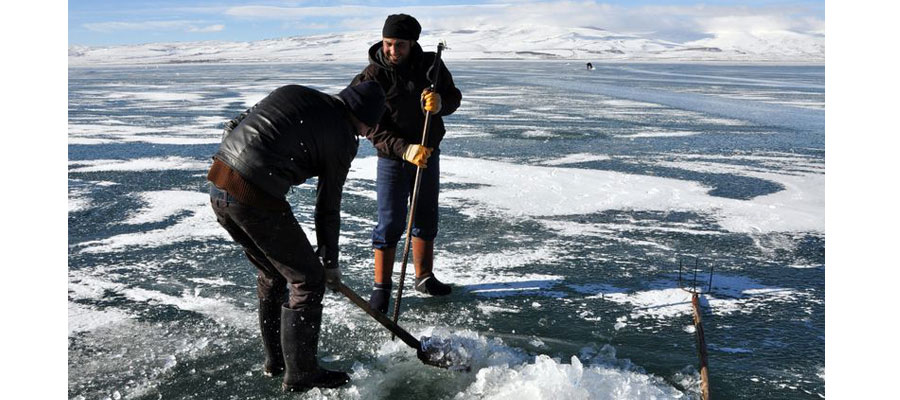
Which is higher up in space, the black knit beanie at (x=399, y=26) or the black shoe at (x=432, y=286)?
the black knit beanie at (x=399, y=26)

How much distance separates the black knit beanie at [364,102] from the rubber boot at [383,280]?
4.81ft

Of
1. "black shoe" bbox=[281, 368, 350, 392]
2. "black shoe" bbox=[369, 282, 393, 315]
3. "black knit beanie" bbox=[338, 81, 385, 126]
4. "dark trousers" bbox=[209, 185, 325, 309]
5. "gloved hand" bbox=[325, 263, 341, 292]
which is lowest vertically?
"black shoe" bbox=[281, 368, 350, 392]

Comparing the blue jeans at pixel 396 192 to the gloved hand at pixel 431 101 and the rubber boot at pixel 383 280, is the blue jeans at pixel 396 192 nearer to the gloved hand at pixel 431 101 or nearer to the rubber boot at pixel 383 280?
the rubber boot at pixel 383 280

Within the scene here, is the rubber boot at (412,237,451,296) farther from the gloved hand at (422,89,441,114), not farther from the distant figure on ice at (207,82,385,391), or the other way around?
the distant figure on ice at (207,82,385,391)

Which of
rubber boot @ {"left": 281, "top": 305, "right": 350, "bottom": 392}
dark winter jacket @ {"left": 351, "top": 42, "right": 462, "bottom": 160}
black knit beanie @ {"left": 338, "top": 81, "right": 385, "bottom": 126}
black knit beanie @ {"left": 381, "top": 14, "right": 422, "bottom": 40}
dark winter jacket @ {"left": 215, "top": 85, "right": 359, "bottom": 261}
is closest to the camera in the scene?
dark winter jacket @ {"left": 215, "top": 85, "right": 359, "bottom": 261}

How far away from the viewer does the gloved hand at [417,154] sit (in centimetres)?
385

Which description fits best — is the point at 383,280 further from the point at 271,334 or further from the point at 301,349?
the point at 301,349

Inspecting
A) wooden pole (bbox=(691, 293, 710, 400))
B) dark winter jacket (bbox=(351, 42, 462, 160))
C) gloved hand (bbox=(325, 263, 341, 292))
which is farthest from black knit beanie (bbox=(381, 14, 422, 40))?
wooden pole (bbox=(691, 293, 710, 400))

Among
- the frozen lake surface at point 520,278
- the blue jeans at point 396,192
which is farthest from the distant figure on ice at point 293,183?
the blue jeans at point 396,192

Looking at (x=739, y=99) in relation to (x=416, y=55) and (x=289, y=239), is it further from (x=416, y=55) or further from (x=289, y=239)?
(x=289, y=239)

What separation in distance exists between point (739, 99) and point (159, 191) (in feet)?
51.0

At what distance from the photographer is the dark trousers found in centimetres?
279
